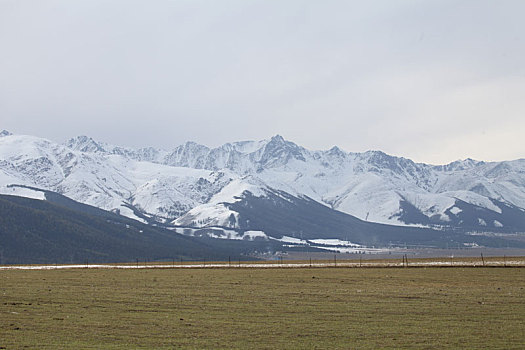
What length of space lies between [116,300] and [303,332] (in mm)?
20836

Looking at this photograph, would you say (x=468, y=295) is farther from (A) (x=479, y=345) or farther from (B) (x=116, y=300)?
(B) (x=116, y=300)

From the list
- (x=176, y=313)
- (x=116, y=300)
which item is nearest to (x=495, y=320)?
(x=176, y=313)

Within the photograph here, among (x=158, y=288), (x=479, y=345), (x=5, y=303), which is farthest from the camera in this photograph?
(x=158, y=288)

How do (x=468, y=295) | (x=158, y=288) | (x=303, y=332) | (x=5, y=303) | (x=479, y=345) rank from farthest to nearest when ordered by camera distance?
(x=158, y=288)
(x=468, y=295)
(x=5, y=303)
(x=303, y=332)
(x=479, y=345)

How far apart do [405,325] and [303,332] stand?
6.31 meters

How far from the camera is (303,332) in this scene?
36.3 metres

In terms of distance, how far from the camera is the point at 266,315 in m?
43.1

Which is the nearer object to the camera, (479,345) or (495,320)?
→ (479,345)

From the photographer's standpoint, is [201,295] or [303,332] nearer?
[303,332]

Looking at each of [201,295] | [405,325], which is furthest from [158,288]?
[405,325]

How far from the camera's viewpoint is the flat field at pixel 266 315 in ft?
110

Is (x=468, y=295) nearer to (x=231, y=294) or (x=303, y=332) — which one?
(x=231, y=294)

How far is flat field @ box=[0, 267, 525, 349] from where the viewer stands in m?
33.4

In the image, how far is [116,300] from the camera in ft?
171
